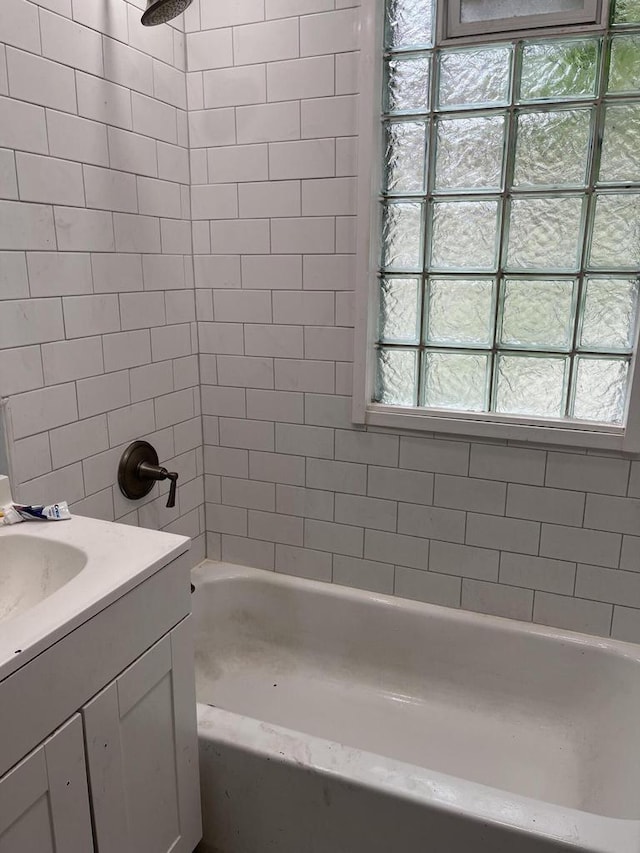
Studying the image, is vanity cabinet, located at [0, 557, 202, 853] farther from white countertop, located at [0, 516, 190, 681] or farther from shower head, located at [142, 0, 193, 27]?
shower head, located at [142, 0, 193, 27]

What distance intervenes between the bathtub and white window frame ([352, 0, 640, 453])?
1.95ft

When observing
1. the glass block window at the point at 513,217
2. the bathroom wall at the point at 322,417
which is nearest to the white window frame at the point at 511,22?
the glass block window at the point at 513,217

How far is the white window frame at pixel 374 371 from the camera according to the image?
1.69 metres

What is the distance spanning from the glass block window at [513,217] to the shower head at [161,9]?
60 cm

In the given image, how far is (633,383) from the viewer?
1.64 m

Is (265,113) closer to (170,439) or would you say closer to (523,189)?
(523,189)

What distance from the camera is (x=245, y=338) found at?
6.73 ft

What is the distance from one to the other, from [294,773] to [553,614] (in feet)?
3.07

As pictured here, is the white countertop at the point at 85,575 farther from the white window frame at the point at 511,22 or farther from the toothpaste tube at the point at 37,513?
the white window frame at the point at 511,22

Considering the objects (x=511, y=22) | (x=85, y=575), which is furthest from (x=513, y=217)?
(x=85, y=575)

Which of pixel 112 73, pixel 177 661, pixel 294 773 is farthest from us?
pixel 112 73

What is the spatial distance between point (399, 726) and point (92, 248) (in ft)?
5.35

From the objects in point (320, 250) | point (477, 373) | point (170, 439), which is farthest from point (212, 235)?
point (477, 373)

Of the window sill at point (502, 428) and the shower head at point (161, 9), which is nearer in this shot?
the shower head at point (161, 9)
